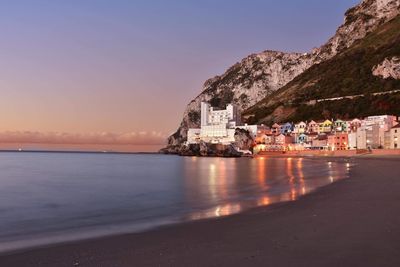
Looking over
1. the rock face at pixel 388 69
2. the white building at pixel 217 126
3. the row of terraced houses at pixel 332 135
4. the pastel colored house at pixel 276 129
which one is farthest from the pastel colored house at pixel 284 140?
the rock face at pixel 388 69

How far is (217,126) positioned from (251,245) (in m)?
170

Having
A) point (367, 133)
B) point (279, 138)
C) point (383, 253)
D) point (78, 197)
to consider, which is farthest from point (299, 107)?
point (383, 253)

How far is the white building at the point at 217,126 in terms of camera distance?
172 meters

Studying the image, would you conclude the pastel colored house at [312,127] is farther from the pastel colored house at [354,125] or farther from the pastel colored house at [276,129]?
the pastel colored house at [354,125]

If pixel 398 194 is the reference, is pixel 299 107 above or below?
above

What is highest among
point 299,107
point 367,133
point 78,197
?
point 299,107

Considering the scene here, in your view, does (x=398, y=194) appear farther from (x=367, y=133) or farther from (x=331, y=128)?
(x=331, y=128)

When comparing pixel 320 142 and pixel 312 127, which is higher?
pixel 312 127

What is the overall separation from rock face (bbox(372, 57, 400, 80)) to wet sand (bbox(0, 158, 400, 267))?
165 meters

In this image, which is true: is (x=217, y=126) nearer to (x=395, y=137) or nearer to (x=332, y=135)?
(x=332, y=135)

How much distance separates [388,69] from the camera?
16462 cm

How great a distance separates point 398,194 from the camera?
61.6ft

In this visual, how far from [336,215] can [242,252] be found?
5951 millimetres

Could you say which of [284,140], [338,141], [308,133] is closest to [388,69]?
[308,133]
